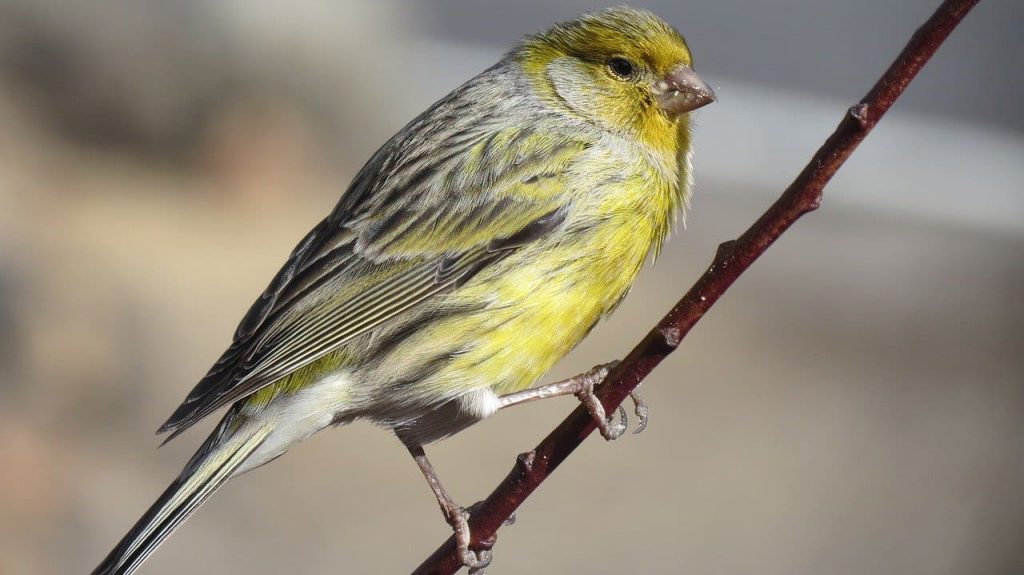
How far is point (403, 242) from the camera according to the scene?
325 centimetres

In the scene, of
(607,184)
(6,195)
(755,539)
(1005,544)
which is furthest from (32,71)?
(1005,544)

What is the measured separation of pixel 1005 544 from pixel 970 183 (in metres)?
3.15

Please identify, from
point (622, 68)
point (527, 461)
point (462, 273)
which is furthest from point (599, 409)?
point (622, 68)

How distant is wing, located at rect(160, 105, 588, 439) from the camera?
3.09 meters

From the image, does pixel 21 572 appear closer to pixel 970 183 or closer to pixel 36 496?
pixel 36 496

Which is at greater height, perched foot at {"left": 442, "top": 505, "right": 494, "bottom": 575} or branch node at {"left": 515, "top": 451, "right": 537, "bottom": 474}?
branch node at {"left": 515, "top": 451, "right": 537, "bottom": 474}

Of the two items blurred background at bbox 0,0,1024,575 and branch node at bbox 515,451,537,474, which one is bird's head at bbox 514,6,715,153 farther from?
blurred background at bbox 0,0,1024,575

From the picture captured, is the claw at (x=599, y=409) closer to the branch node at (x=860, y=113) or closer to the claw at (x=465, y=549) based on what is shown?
the claw at (x=465, y=549)

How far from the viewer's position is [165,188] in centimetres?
720

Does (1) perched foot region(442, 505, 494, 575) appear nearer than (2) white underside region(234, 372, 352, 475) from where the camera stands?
Yes

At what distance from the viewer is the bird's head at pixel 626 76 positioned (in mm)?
3381

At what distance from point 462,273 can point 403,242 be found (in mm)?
197

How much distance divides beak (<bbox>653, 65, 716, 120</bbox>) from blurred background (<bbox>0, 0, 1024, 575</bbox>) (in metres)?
2.90

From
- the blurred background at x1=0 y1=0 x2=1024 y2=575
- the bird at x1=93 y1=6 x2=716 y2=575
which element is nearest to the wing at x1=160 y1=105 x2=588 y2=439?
the bird at x1=93 y1=6 x2=716 y2=575
